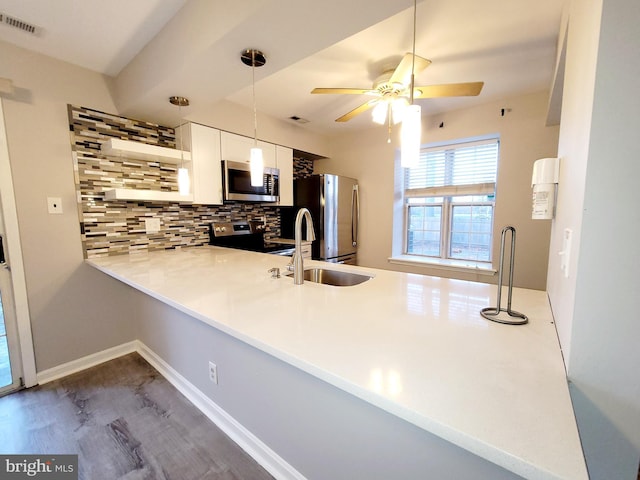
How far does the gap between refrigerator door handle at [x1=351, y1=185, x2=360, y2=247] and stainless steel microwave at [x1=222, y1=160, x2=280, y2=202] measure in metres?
1.10

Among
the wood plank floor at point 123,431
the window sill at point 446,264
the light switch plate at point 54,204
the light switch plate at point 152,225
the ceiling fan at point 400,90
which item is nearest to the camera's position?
the wood plank floor at point 123,431

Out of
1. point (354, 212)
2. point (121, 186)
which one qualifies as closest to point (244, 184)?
point (121, 186)

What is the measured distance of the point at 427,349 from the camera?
0.78 metres

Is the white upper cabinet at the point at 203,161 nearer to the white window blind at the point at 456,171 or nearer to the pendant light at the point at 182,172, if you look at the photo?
the pendant light at the point at 182,172

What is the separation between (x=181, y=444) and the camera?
1.43 m

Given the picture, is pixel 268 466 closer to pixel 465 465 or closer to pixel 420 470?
pixel 420 470

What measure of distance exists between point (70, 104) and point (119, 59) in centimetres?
51

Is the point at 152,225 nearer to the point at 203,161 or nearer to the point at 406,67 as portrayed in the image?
the point at 203,161

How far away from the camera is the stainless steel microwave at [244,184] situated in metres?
2.59

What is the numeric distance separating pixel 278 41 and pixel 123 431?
90.9 inches

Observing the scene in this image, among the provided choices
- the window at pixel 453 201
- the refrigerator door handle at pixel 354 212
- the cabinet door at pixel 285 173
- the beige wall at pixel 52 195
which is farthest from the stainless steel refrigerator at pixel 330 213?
the beige wall at pixel 52 195

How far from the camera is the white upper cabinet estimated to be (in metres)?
2.39

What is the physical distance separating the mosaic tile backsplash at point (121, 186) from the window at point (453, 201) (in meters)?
2.66

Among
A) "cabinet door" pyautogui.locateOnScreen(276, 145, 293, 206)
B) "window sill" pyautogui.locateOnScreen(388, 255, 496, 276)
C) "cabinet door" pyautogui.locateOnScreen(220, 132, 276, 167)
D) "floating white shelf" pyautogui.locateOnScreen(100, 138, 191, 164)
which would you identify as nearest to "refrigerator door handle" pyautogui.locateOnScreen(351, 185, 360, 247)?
"window sill" pyautogui.locateOnScreen(388, 255, 496, 276)
